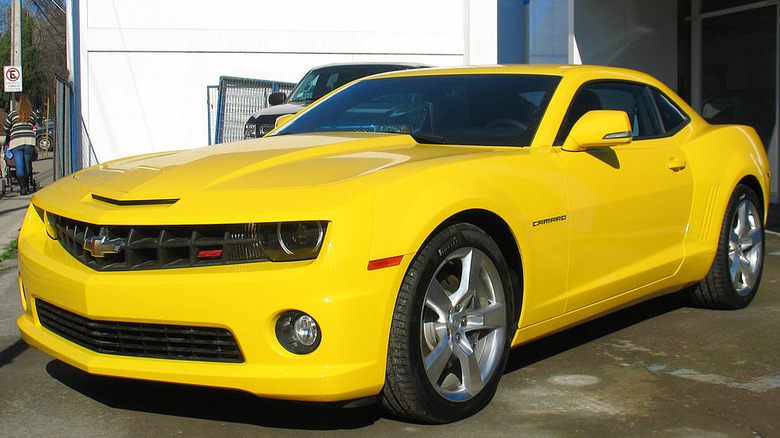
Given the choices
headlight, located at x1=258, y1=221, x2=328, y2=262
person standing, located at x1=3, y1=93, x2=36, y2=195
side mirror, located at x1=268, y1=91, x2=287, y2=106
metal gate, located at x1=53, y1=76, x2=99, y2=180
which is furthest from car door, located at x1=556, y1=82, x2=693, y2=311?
person standing, located at x1=3, y1=93, x2=36, y2=195

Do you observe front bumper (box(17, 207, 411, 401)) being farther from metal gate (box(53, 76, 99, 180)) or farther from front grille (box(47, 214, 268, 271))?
metal gate (box(53, 76, 99, 180))

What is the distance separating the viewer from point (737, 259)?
5.30 meters

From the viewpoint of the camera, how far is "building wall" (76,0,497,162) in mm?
19578

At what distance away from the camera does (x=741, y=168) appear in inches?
Answer: 205

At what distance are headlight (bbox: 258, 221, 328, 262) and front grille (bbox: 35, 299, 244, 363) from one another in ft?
1.07

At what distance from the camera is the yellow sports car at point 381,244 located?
3.02 metres

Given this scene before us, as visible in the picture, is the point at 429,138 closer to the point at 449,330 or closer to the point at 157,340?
the point at 449,330

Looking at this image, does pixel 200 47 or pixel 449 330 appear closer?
pixel 449 330

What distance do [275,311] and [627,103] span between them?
8.78 ft

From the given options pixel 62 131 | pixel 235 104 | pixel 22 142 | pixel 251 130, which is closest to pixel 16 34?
pixel 22 142

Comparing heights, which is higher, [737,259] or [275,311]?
[275,311]

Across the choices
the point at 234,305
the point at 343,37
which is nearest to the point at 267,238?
the point at 234,305

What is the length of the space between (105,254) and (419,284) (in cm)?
114

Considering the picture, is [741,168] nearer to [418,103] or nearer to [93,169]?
[418,103]
